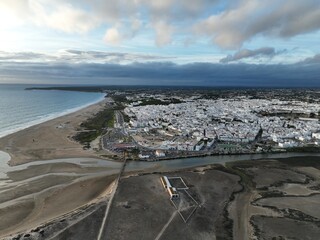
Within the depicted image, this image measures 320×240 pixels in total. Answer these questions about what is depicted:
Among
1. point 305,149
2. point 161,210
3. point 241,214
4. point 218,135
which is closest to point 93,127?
point 218,135

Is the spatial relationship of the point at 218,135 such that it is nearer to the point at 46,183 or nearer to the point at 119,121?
the point at 119,121

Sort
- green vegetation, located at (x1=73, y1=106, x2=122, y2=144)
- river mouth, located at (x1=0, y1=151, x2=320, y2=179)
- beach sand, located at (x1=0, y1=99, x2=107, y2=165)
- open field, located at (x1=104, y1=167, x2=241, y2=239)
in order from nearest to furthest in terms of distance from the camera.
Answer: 1. open field, located at (x1=104, y1=167, x2=241, y2=239)
2. river mouth, located at (x1=0, y1=151, x2=320, y2=179)
3. beach sand, located at (x1=0, y1=99, x2=107, y2=165)
4. green vegetation, located at (x1=73, y1=106, x2=122, y2=144)

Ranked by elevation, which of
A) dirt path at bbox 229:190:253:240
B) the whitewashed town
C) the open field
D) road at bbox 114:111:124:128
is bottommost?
road at bbox 114:111:124:128

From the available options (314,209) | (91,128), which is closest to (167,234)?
(314,209)

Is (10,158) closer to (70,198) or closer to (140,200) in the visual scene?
(70,198)

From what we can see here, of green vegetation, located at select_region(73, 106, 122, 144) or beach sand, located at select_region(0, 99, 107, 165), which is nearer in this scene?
beach sand, located at select_region(0, 99, 107, 165)

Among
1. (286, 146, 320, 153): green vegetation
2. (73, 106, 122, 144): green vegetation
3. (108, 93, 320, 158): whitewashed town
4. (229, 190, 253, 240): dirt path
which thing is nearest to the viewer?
(229, 190, 253, 240): dirt path

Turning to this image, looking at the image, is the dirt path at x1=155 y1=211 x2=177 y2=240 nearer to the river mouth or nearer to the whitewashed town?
the river mouth

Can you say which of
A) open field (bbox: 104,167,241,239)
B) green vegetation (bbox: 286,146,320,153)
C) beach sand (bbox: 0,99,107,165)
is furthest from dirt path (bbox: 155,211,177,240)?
green vegetation (bbox: 286,146,320,153)

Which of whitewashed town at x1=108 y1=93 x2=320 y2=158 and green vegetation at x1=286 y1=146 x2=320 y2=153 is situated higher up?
whitewashed town at x1=108 y1=93 x2=320 y2=158
